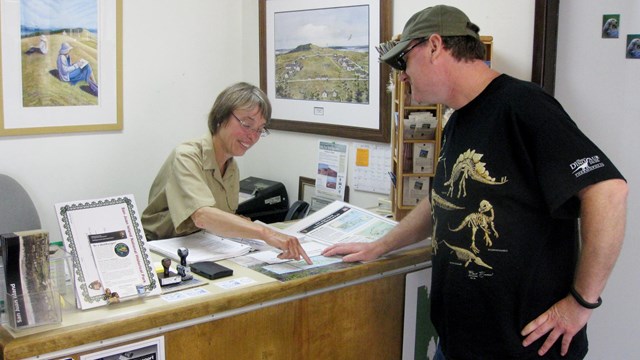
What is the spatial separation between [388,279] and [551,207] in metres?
0.75

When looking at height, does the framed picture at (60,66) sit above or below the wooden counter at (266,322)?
above

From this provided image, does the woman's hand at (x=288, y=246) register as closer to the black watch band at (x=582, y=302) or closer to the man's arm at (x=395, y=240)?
the man's arm at (x=395, y=240)

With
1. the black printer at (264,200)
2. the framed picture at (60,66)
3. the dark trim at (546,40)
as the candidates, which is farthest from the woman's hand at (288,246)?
the framed picture at (60,66)

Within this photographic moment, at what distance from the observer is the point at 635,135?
7.03ft

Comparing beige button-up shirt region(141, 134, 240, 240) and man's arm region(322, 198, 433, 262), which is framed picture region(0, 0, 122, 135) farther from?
man's arm region(322, 198, 433, 262)

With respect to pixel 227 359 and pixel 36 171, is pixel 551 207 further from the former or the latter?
pixel 36 171

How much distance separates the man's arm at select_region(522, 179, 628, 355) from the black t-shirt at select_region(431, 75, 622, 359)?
3 centimetres

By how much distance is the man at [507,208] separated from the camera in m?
1.46

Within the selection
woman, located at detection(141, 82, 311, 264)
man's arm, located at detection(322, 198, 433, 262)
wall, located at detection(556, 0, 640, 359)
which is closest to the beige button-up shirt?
woman, located at detection(141, 82, 311, 264)

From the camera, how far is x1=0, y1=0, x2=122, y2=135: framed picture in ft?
9.93

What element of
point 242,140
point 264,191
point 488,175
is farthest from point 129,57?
point 488,175

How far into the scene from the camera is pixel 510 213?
5.16 feet

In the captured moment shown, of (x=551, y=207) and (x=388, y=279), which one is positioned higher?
(x=551, y=207)

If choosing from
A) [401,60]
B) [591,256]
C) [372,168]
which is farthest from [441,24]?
[372,168]
